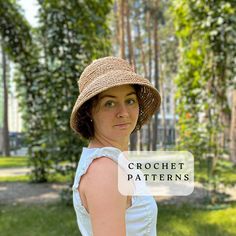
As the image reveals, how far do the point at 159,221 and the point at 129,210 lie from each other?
12.0 feet

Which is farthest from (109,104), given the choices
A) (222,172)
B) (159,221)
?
(222,172)

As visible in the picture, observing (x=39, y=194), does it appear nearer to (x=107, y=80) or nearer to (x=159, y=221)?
(x=159, y=221)

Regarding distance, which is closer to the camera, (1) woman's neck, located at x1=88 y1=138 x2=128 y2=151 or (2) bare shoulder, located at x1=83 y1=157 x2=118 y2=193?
(2) bare shoulder, located at x1=83 y1=157 x2=118 y2=193

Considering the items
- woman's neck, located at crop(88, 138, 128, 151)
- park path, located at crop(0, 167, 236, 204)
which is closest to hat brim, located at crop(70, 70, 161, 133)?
woman's neck, located at crop(88, 138, 128, 151)

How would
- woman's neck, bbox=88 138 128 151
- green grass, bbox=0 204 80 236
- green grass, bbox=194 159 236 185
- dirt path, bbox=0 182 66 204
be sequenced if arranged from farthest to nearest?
dirt path, bbox=0 182 66 204 → green grass, bbox=194 159 236 185 → green grass, bbox=0 204 80 236 → woman's neck, bbox=88 138 128 151

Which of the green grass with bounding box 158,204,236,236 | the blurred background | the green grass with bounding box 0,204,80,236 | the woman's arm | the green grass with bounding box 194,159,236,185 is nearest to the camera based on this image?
the woman's arm

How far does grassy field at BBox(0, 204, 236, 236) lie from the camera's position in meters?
4.15

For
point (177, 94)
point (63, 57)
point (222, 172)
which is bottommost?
point (222, 172)

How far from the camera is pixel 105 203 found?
0.85 metres

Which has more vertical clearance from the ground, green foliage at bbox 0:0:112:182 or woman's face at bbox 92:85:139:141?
green foliage at bbox 0:0:112:182

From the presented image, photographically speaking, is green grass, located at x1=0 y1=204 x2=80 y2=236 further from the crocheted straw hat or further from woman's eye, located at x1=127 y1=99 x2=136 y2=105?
woman's eye, located at x1=127 y1=99 x2=136 y2=105

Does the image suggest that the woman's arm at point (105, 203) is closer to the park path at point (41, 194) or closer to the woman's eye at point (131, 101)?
the woman's eye at point (131, 101)

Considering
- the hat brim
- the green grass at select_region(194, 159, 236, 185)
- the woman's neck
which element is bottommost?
the green grass at select_region(194, 159, 236, 185)

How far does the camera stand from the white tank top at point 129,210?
0.96 m
